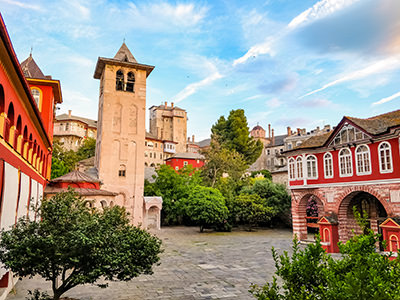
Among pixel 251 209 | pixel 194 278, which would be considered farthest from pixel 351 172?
pixel 251 209

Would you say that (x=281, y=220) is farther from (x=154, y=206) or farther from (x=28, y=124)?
(x=28, y=124)

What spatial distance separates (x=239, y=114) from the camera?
176 feet

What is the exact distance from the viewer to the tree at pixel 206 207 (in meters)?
27.8

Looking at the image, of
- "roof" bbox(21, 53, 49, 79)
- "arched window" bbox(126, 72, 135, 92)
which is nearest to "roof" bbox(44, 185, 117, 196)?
"roof" bbox(21, 53, 49, 79)

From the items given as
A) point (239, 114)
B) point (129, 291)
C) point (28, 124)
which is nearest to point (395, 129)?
point (129, 291)

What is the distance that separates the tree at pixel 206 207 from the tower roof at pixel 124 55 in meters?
15.1

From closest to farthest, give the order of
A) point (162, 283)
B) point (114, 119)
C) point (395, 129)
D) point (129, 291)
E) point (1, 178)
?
point (1, 178) → point (129, 291) → point (162, 283) → point (395, 129) → point (114, 119)

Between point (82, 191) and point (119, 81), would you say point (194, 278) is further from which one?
point (119, 81)

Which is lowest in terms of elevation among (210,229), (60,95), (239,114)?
(210,229)

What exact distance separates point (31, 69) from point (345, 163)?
67.2 feet

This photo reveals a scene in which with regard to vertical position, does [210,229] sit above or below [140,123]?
below

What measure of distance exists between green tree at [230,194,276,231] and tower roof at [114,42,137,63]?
18.2m

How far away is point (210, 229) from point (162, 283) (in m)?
20.6

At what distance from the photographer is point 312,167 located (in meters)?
21.3
